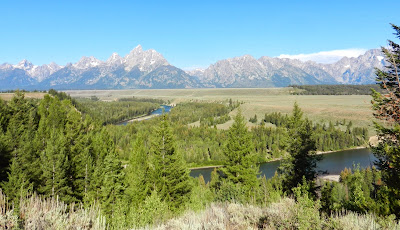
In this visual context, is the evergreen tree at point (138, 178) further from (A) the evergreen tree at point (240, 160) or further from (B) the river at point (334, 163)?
(B) the river at point (334, 163)

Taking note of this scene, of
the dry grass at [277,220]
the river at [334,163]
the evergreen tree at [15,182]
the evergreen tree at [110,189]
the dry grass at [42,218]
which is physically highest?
the dry grass at [42,218]

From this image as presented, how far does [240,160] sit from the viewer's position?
992 inches

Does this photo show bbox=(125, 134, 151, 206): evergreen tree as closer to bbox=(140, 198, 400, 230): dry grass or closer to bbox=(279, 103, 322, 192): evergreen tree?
bbox=(279, 103, 322, 192): evergreen tree

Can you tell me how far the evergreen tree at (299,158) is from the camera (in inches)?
924

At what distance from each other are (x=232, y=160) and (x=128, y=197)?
11346 mm

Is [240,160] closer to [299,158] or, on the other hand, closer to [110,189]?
[299,158]

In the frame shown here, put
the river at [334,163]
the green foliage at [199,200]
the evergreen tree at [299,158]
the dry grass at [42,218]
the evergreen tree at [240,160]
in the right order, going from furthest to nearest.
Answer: the river at [334,163] → the evergreen tree at [240,160] → the evergreen tree at [299,158] → the green foliage at [199,200] → the dry grass at [42,218]

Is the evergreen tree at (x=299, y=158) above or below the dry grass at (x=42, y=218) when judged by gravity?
below

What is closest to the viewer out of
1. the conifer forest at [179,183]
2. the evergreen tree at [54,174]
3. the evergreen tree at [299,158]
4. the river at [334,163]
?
the conifer forest at [179,183]

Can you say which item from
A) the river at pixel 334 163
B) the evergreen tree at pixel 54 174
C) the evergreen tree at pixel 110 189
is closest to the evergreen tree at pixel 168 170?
the evergreen tree at pixel 110 189

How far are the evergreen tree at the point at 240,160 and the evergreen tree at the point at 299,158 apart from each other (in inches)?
120

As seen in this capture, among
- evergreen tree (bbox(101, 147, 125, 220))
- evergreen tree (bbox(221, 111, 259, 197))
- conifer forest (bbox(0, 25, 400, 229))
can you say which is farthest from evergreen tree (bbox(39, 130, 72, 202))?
evergreen tree (bbox(221, 111, 259, 197))

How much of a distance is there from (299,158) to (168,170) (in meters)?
12.8

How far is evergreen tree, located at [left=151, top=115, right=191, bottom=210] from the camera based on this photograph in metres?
24.8
